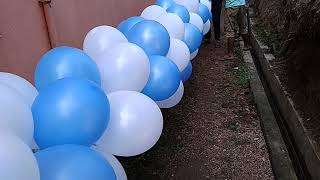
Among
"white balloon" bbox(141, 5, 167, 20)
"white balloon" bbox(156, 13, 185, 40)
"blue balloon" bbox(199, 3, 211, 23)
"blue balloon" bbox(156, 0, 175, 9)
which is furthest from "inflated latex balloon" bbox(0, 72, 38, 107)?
"blue balloon" bbox(199, 3, 211, 23)

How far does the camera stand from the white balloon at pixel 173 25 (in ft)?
12.2

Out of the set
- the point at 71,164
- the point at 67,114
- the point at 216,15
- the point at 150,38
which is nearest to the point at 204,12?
the point at 216,15

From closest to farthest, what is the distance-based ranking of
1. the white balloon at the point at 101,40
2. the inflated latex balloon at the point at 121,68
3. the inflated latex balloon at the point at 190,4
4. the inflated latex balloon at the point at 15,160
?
1. the inflated latex balloon at the point at 15,160
2. the inflated latex balloon at the point at 121,68
3. the white balloon at the point at 101,40
4. the inflated latex balloon at the point at 190,4

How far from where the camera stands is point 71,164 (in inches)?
57.5

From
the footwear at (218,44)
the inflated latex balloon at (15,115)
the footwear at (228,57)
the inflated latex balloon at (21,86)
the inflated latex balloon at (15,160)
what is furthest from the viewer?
the footwear at (218,44)

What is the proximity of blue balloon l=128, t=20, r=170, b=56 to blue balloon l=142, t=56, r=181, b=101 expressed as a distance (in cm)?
13

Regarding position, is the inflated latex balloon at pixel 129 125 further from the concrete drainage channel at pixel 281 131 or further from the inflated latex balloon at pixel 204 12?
the inflated latex balloon at pixel 204 12

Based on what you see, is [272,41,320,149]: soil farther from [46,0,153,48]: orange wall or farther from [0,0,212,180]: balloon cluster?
[46,0,153,48]: orange wall

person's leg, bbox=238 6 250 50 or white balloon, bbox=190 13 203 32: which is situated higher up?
white balloon, bbox=190 13 203 32

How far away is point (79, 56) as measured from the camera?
2051 mm

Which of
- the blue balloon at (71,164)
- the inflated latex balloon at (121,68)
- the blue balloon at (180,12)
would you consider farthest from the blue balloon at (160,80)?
the blue balloon at (180,12)

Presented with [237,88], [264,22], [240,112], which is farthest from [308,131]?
[264,22]

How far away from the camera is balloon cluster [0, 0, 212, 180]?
1414 mm

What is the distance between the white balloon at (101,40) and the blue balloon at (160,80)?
343mm
